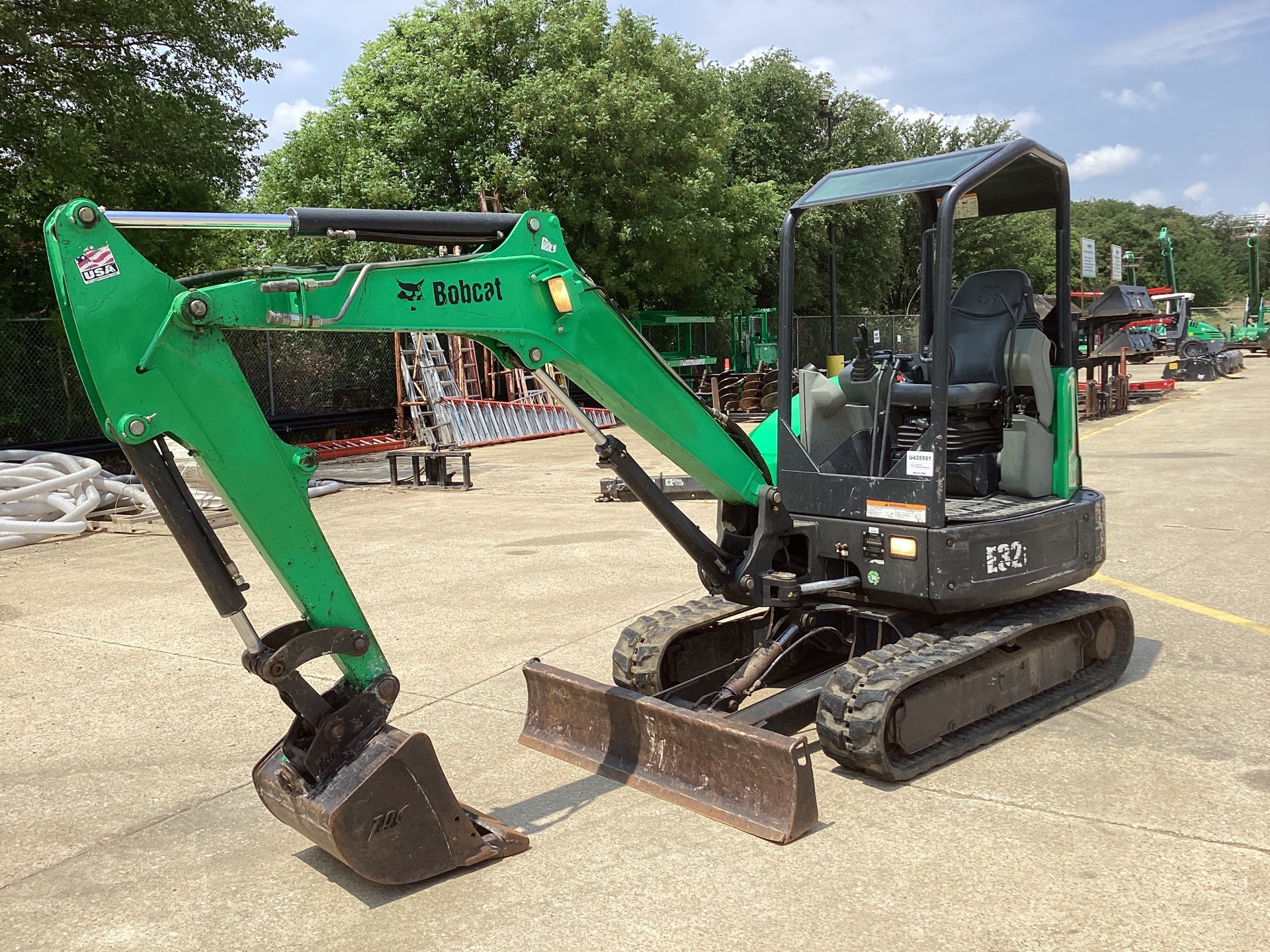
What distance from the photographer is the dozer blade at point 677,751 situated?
169 inches

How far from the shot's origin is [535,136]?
24688 mm

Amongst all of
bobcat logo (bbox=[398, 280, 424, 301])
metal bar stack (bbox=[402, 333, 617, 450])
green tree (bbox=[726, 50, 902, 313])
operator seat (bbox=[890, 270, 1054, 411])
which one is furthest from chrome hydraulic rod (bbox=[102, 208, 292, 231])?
green tree (bbox=[726, 50, 902, 313])

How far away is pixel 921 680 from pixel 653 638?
4.58ft

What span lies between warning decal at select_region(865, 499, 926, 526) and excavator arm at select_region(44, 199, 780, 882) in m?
1.39

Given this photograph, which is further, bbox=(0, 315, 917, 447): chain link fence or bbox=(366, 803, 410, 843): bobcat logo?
bbox=(0, 315, 917, 447): chain link fence

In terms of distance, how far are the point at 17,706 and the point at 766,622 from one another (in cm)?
428

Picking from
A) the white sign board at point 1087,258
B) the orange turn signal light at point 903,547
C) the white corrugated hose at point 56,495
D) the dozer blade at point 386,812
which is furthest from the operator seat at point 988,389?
the white sign board at point 1087,258

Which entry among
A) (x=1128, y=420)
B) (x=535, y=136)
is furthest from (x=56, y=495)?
(x=1128, y=420)

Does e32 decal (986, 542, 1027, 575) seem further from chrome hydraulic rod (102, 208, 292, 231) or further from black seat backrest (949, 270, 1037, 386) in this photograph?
chrome hydraulic rod (102, 208, 292, 231)

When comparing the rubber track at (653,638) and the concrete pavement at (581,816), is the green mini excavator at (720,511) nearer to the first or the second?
the rubber track at (653,638)

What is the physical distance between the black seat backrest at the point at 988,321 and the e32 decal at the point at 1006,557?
0.97m

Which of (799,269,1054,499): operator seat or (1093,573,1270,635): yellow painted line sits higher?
(799,269,1054,499): operator seat

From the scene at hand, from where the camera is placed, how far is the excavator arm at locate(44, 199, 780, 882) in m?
3.54

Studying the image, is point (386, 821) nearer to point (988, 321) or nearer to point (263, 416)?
point (263, 416)
